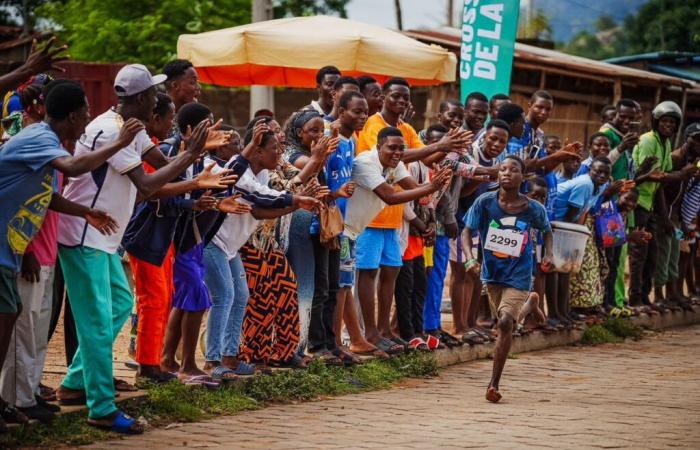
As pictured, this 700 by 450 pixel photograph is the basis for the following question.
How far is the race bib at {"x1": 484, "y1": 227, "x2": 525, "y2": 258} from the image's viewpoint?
32.8ft

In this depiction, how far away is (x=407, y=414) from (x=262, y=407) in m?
0.98

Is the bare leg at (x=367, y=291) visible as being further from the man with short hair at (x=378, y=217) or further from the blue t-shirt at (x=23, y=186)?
the blue t-shirt at (x=23, y=186)

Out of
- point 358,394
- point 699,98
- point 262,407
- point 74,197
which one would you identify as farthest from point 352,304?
point 699,98

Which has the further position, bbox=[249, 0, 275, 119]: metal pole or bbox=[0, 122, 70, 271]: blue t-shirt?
bbox=[249, 0, 275, 119]: metal pole

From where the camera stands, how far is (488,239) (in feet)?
33.3

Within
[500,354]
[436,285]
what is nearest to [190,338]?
Answer: [500,354]

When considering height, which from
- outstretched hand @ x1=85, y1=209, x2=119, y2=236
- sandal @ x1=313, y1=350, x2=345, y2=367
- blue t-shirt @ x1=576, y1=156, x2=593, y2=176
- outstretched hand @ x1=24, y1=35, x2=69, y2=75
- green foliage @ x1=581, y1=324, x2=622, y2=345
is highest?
outstretched hand @ x1=24, y1=35, x2=69, y2=75

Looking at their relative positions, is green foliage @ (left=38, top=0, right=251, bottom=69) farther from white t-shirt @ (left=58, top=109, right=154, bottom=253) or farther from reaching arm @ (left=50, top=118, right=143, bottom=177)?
reaching arm @ (left=50, top=118, right=143, bottom=177)

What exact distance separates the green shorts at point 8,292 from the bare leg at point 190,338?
5.71 ft

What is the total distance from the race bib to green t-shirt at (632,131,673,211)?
5289 millimetres

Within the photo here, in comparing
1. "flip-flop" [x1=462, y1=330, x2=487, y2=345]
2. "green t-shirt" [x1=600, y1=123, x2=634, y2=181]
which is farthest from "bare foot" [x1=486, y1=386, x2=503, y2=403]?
"green t-shirt" [x1=600, y1=123, x2=634, y2=181]

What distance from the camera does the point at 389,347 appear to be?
10.6 metres

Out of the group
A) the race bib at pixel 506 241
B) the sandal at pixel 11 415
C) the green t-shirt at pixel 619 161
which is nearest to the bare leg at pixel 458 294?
the race bib at pixel 506 241

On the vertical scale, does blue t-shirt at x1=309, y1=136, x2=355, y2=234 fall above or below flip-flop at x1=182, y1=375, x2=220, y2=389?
above
